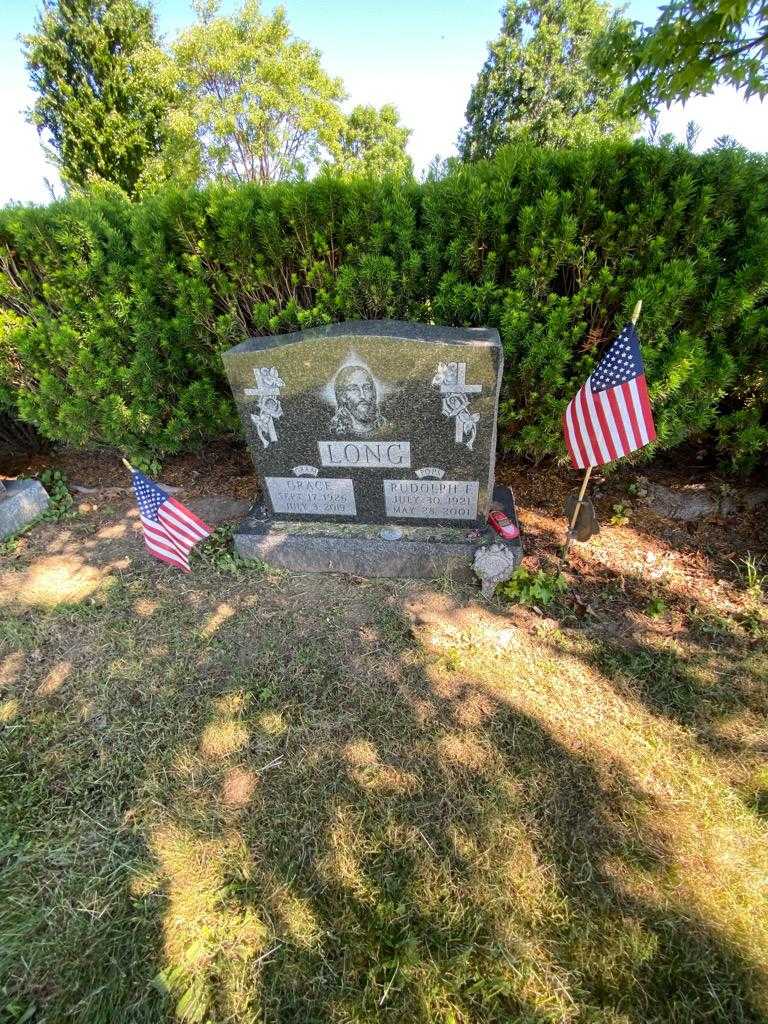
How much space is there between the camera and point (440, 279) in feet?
11.6

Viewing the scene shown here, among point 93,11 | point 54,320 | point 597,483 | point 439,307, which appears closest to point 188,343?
point 54,320

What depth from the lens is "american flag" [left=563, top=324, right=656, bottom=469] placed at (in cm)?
255

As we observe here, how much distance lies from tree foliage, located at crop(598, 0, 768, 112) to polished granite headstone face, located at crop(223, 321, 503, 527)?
2.34 metres

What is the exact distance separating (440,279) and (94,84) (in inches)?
626

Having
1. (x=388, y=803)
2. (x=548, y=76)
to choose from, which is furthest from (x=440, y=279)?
(x=548, y=76)

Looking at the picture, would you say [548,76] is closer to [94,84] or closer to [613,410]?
[94,84]

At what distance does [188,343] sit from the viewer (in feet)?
13.1

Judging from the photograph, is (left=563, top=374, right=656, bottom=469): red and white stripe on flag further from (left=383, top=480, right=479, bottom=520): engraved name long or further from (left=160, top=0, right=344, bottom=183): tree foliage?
(left=160, top=0, right=344, bottom=183): tree foliage

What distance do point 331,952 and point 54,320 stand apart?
190 inches

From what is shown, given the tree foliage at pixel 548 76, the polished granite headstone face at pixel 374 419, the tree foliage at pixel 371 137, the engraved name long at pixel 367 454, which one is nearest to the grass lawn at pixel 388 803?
the polished granite headstone face at pixel 374 419

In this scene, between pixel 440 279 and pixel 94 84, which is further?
pixel 94 84

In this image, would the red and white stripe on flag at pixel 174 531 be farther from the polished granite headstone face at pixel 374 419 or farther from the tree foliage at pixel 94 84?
the tree foliage at pixel 94 84

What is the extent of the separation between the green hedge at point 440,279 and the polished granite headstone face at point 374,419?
26.7 inches

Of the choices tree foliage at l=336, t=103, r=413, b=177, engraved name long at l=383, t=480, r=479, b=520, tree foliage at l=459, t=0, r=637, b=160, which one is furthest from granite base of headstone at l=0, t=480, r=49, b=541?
tree foliage at l=336, t=103, r=413, b=177
